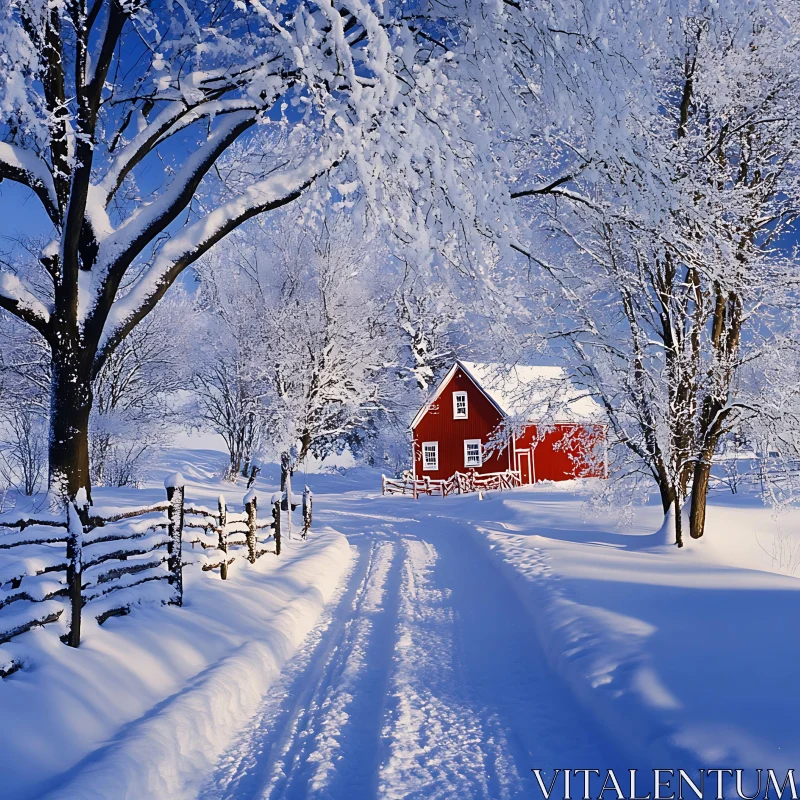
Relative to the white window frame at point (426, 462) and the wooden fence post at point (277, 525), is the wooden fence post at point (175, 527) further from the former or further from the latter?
the white window frame at point (426, 462)

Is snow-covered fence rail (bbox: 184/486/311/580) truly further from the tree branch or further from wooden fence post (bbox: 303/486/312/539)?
the tree branch

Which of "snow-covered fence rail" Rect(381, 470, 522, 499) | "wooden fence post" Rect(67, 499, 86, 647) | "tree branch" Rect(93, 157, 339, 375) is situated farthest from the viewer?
"snow-covered fence rail" Rect(381, 470, 522, 499)

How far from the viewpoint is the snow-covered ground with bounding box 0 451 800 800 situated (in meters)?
3.75

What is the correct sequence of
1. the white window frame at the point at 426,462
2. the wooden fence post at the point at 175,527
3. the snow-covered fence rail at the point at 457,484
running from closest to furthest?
the wooden fence post at the point at 175,527 → the snow-covered fence rail at the point at 457,484 → the white window frame at the point at 426,462

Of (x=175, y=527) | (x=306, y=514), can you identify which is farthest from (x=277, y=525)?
(x=175, y=527)

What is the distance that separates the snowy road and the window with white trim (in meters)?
28.8

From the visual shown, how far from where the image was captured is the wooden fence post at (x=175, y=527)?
7555 mm

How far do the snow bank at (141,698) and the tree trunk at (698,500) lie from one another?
8.62 metres

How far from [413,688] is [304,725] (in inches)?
41.7

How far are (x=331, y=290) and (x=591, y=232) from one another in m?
12.9

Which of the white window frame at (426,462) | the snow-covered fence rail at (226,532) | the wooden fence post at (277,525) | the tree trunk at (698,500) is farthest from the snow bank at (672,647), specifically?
the white window frame at (426,462)

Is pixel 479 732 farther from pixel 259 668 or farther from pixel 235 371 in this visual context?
pixel 235 371

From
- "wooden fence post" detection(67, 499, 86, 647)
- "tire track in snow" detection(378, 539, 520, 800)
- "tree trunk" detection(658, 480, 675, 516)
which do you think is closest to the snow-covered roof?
"tree trunk" detection(658, 480, 675, 516)

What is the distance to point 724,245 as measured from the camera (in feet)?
21.5
